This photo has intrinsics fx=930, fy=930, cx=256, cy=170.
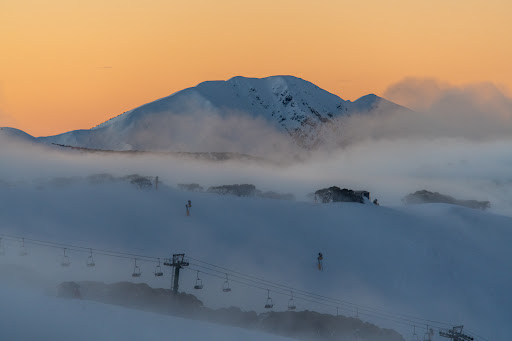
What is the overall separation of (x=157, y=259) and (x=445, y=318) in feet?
164

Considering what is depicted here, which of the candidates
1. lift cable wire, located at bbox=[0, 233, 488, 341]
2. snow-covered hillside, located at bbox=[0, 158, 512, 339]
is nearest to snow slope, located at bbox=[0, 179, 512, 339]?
snow-covered hillside, located at bbox=[0, 158, 512, 339]

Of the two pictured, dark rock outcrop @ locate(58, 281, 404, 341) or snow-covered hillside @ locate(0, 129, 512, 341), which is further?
snow-covered hillside @ locate(0, 129, 512, 341)

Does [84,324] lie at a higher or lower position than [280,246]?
lower

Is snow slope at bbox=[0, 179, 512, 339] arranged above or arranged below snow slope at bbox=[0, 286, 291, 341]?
above

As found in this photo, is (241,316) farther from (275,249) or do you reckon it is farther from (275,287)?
(275,249)

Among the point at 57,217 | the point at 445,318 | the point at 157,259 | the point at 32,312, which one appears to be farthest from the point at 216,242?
the point at 32,312

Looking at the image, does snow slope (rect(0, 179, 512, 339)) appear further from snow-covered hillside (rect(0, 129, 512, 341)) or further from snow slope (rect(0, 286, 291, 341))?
snow slope (rect(0, 286, 291, 341))

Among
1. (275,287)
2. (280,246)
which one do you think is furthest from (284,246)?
(275,287)

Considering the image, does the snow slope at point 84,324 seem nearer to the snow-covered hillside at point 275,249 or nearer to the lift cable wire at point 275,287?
the snow-covered hillside at point 275,249

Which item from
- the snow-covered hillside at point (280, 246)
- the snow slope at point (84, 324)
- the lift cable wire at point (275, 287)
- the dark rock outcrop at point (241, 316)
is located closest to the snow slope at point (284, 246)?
the snow-covered hillside at point (280, 246)

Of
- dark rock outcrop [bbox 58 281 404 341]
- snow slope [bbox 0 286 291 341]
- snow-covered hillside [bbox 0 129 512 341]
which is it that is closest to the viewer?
snow slope [bbox 0 286 291 341]

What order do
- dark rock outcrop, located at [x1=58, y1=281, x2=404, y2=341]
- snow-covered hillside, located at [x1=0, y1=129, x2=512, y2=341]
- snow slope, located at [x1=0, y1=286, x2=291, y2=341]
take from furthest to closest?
snow-covered hillside, located at [x1=0, y1=129, x2=512, y2=341]
dark rock outcrop, located at [x1=58, y1=281, x2=404, y2=341]
snow slope, located at [x1=0, y1=286, x2=291, y2=341]

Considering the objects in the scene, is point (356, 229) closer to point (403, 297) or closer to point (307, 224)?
point (307, 224)

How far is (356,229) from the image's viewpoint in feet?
614
